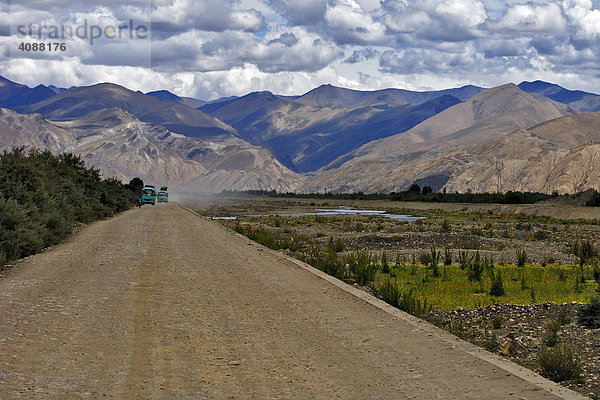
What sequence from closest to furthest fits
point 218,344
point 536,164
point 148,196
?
point 218,344 → point 148,196 → point 536,164

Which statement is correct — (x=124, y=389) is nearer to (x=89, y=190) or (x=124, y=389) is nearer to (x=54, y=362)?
(x=54, y=362)

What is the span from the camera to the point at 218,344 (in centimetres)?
978

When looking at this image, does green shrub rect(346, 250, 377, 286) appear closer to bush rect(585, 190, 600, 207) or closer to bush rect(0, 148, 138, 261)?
bush rect(0, 148, 138, 261)

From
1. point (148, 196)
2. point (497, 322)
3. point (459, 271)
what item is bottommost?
point (459, 271)

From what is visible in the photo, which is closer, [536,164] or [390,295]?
[390,295]

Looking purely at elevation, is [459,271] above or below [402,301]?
below

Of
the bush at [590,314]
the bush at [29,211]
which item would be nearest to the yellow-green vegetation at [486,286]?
the bush at [590,314]


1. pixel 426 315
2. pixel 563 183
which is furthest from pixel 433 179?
pixel 426 315

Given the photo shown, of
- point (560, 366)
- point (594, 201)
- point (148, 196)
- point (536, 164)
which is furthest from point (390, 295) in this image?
point (536, 164)

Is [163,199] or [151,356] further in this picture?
[163,199]

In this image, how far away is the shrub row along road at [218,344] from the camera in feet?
25.5

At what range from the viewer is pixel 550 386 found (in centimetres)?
803

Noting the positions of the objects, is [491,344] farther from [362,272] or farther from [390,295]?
[362,272]

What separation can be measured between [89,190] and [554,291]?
45.4 m
